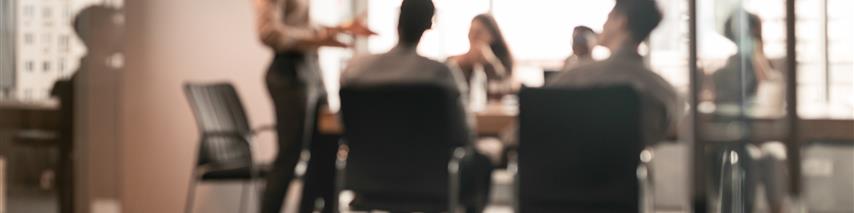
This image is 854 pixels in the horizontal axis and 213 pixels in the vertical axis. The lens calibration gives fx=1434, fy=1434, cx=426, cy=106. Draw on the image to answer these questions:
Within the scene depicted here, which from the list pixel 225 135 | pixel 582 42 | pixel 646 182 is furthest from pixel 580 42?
pixel 646 182

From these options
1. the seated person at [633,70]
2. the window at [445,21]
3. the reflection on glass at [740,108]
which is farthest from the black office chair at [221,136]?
the reflection on glass at [740,108]

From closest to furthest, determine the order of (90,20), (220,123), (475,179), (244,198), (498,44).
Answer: (475,179)
(220,123)
(90,20)
(498,44)
(244,198)

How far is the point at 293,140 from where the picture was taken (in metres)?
5.92

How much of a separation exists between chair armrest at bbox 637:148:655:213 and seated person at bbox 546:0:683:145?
7cm

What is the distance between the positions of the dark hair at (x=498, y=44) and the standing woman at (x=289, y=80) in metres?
1.51

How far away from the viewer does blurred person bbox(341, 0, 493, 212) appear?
5.15 metres

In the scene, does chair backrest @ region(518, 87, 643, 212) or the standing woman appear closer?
chair backrest @ region(518, 87, 643, 212)

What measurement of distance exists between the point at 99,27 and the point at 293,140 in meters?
1.68

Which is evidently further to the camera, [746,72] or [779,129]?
[746,72]

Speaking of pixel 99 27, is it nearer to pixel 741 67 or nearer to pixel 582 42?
pixel 582 42

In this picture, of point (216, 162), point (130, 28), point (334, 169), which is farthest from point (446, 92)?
point (130, 28)

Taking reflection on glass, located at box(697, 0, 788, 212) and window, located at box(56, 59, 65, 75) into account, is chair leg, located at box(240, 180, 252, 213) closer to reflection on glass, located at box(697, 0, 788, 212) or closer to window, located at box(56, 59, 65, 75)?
window, located at box(56, 59, 65, 75)

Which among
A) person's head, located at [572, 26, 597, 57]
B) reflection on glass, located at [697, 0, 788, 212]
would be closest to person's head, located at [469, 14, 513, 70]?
person's head, located at [572, 26, 597, 57]

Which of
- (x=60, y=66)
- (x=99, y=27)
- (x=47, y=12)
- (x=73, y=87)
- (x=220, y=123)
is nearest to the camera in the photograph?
(x=47, y=12)
